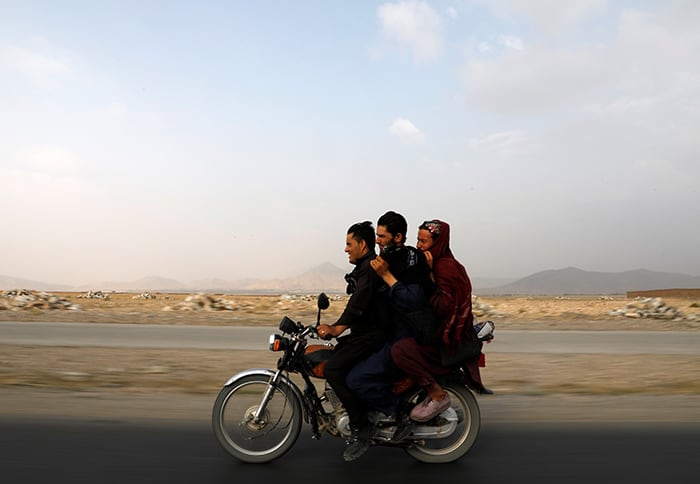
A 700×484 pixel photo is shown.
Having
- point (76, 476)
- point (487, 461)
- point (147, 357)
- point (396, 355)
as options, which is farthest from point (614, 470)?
point (147, 357)

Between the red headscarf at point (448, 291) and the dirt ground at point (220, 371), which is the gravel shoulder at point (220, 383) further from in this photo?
the red headscarf at point (448, 291)

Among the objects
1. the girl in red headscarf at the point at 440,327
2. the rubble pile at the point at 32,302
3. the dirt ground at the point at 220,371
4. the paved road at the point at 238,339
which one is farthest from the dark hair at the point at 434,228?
the rubble pile at the point at 32,302

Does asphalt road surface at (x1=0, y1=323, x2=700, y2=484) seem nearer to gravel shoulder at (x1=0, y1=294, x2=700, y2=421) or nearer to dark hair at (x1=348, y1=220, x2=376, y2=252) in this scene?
gravel shoulder at (x1=0, y1=294, x2=700, y2=421)

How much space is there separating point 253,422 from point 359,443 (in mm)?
915

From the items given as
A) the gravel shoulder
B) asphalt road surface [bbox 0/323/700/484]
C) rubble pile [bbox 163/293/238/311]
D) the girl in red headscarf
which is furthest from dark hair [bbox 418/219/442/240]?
rubble pile [bbox 163/293/238/311]

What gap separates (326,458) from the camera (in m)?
5.73

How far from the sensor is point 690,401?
887cm

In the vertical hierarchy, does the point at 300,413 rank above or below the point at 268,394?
below

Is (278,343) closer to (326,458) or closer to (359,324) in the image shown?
(359,324)

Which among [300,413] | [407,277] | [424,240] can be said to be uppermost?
Answer: [424,240]

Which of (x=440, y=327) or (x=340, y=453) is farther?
(x=340, y=453)

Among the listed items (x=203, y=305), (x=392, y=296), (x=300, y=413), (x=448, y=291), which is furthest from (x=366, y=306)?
(x=203, y=305)

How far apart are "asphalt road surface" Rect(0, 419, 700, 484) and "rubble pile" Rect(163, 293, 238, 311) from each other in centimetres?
2342

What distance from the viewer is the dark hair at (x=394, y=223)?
548 centimetres
